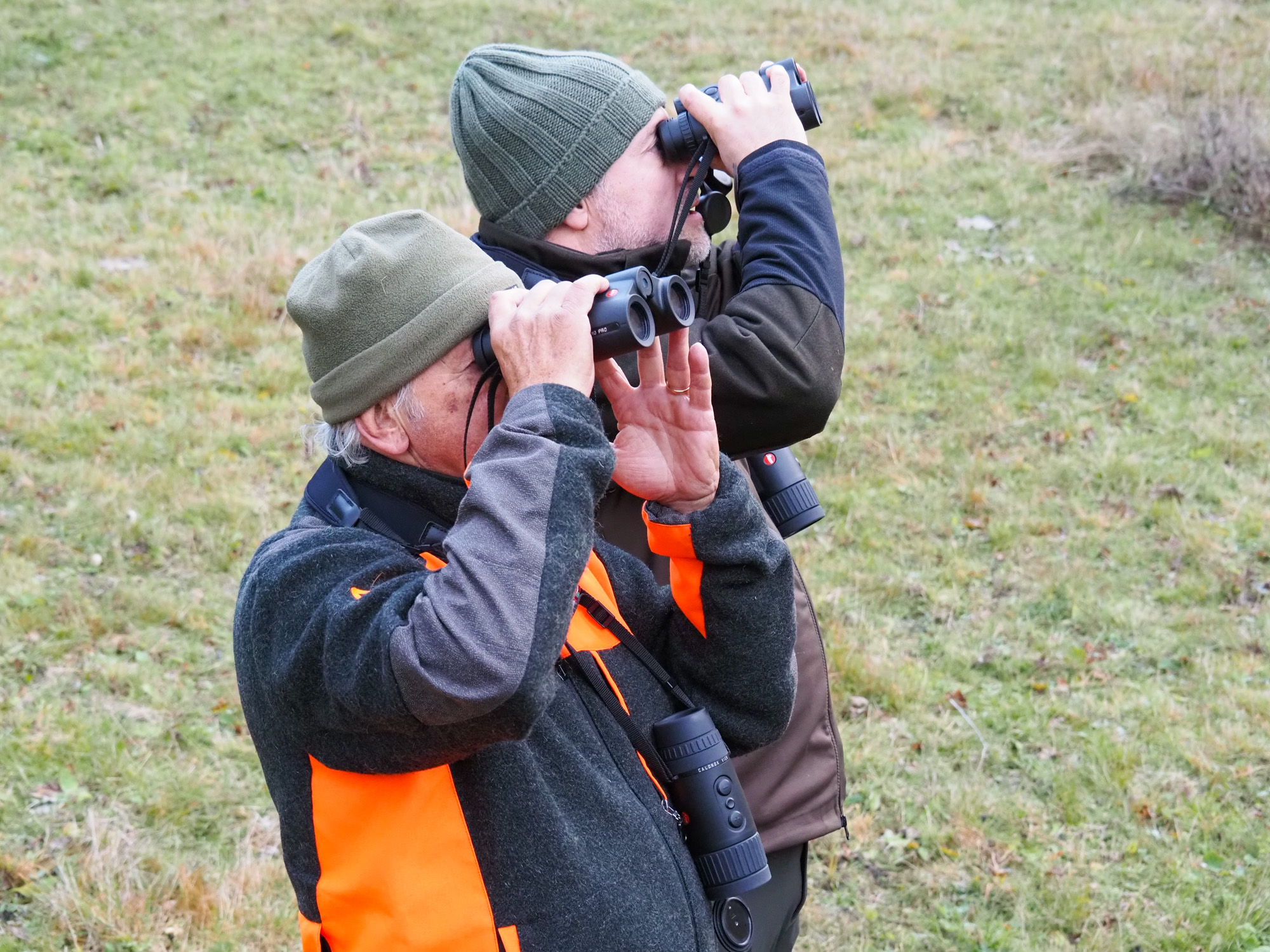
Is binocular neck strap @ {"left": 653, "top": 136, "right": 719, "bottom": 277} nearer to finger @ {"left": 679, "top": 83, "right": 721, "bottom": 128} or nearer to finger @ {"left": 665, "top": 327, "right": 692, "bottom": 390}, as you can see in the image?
finger @ {"left": 679, "top": 83, "right": 721, "bottom": 128}

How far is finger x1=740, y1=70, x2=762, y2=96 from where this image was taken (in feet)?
7.84

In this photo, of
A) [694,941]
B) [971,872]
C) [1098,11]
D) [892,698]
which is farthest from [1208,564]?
[1098,11]

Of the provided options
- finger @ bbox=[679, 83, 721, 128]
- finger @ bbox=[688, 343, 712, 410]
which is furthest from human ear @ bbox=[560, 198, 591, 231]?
finger @ bbox=[688, 343, 712, 410]

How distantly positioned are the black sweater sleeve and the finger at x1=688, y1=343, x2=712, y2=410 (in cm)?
21

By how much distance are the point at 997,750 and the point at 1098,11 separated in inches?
406

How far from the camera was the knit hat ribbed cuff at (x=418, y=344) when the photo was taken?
5.74 ft

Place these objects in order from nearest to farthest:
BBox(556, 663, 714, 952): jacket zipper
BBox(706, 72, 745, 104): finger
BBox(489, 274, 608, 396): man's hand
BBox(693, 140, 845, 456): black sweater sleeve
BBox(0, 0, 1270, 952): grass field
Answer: BBox(489, 274, 608, 396): man's hand, BBox(556, 663, 714, 952): jacket zipper, BBox(693, 140, 845, 456): black sweater sleeve, BBox(706, 72, 745, 104): finger, BBox(0, 0, 1270, 952): grass field

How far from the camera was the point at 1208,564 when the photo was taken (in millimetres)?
5285

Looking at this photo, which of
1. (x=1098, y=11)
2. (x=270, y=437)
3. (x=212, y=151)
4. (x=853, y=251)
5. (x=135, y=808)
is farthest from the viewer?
(x=1098, y=11)

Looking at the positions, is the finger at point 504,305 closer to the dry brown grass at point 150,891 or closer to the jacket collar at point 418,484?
the jacket collar at point 418,484

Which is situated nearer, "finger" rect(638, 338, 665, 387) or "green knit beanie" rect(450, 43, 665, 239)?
"finger" rect(638, 338, 665, 387)

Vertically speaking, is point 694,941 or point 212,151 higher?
point 694,941

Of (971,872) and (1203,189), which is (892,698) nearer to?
(971,872)

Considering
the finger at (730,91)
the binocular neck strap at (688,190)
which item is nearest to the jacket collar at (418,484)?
the binocular neck strap at (688,190)
